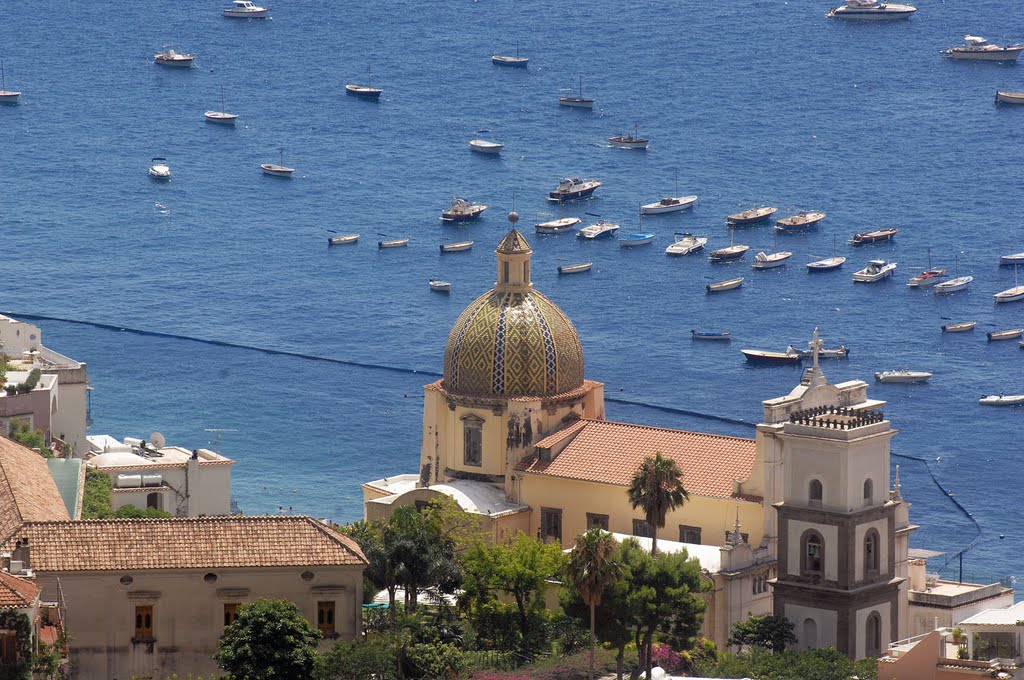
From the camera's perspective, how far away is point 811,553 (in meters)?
117

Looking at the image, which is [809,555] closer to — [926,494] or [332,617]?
[332,617]

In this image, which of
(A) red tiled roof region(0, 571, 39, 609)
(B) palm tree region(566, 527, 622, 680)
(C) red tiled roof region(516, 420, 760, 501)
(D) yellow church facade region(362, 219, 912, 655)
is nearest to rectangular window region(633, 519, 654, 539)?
(D) yellow church facade region(362, 219, 912, 655)

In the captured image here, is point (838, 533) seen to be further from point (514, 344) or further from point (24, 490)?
point (24, 490)

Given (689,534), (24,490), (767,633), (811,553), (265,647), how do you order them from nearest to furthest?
(265,647), (24,490), (767,633), (811,553), (689,534)

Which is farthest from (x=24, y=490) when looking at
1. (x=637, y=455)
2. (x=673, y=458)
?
(x=673, y=458)

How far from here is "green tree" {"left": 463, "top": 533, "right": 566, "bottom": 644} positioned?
11456 cm

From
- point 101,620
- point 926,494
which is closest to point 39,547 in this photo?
point 101,620

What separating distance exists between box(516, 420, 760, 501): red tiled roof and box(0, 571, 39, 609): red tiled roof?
34.4 m

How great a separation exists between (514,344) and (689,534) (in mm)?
11122

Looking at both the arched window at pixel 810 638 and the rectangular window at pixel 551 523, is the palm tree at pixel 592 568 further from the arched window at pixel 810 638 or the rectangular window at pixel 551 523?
the rectangular window at pixel 551 523

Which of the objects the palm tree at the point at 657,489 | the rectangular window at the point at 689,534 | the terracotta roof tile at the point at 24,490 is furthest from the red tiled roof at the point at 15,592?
the rectangular window at the point at 689,534

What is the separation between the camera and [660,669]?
10731 cm

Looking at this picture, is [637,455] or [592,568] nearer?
[592,568]

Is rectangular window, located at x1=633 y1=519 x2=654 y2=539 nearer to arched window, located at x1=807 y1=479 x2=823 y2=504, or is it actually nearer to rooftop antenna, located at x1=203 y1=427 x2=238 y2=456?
arched window, located at x1=807 y1=479 x2=823 y2=504
